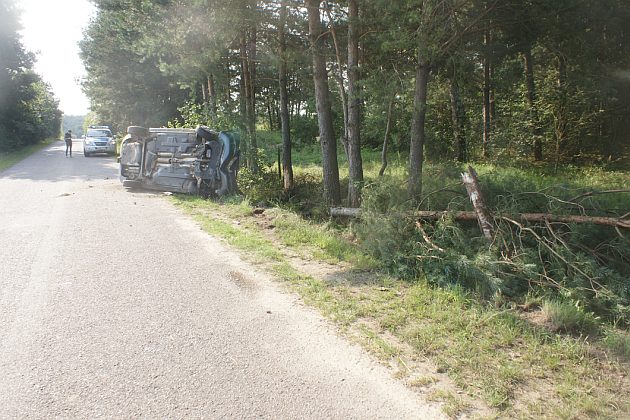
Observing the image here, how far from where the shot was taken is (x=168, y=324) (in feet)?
14.8

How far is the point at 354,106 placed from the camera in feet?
30.6

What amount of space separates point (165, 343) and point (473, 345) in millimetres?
2756

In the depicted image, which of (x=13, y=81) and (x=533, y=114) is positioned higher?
(x=13, y=81)

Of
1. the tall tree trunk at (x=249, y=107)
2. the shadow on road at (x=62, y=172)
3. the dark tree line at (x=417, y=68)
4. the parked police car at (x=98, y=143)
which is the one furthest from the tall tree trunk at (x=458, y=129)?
the parked police car at (x=98, y=143)

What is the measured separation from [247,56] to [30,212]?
6.84 metres

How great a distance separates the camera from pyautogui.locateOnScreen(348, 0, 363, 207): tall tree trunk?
28.9 feet

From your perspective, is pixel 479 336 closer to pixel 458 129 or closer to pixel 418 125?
pixel 418 125

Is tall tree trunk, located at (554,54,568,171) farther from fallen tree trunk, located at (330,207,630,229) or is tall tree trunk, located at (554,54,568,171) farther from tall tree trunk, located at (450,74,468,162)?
Answer: fallen tree trunk, located at (330,207,630,229)

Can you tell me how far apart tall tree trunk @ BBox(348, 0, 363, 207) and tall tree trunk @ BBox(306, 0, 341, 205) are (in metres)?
0.88

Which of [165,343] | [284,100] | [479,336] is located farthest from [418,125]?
[165,343]

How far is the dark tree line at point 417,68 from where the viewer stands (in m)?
8.59

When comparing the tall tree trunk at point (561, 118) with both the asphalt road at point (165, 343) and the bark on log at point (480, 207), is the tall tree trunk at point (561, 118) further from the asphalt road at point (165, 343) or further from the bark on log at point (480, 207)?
the asphalt road at point (165, 343)

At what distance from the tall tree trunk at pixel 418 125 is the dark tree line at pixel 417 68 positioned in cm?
2

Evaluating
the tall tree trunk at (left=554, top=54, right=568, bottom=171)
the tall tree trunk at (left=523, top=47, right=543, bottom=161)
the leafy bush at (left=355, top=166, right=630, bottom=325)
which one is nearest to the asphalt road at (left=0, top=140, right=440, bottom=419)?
the leafy bush at (left=355, top=166, right=630, bottom=325)
